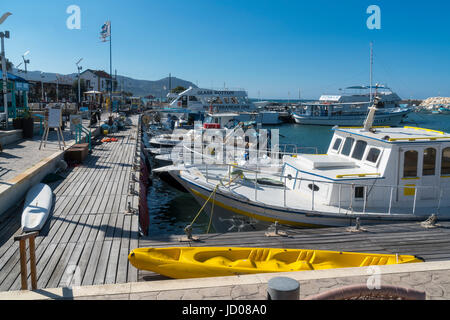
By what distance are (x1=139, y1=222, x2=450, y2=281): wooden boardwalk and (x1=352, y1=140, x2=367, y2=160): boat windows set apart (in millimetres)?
3065

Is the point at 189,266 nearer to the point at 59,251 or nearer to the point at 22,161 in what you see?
the point at 59,251

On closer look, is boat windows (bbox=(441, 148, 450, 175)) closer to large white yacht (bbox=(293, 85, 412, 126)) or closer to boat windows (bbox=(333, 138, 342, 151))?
boat windows (bbox=(333, 138, 342, 151))

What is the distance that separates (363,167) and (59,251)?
8.62 meters

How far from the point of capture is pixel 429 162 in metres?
10.4

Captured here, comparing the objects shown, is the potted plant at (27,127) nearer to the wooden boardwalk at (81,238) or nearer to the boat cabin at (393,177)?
the wooden boardwalk at (81,238)

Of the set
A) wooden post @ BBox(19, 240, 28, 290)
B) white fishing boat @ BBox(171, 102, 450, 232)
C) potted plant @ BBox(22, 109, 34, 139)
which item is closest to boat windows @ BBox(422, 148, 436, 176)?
white fishing boat @ BBox(171, 102, 450, 232)

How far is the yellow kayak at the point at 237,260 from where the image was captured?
6.00 metres

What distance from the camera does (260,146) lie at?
2405cm

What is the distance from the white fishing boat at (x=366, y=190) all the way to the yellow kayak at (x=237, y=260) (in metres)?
2.93
